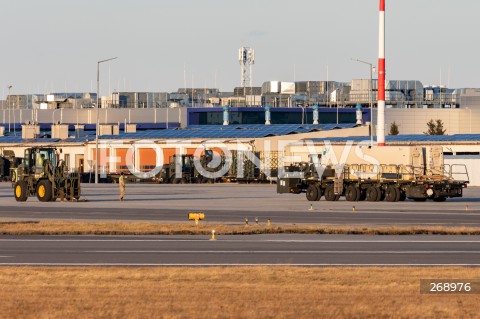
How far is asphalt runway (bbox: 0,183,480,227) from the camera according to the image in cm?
5103

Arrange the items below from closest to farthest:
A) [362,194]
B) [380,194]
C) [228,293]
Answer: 1. [228,293]
2. [380,194]
3. [362,194]

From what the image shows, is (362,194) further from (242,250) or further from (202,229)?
(242,250)

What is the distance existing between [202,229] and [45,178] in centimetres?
2873

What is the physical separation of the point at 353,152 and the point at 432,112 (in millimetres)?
86760

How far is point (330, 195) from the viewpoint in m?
70.9

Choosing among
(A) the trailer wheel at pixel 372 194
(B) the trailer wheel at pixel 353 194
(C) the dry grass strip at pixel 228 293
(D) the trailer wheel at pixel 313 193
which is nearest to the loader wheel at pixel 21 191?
(D) the trailer wheel at pixel 313 193

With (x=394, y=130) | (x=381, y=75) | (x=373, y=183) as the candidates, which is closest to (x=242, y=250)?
(x=373, y=183)

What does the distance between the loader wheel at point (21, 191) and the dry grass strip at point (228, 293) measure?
4189 centimetres

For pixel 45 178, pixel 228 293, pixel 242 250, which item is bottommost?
pixel 242 250

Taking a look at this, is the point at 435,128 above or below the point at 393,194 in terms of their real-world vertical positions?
above

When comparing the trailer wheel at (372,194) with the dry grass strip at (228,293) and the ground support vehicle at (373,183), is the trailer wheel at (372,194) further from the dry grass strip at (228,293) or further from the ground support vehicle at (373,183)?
the dry grass strip at (228,293)

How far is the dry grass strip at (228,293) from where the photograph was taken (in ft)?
66.2

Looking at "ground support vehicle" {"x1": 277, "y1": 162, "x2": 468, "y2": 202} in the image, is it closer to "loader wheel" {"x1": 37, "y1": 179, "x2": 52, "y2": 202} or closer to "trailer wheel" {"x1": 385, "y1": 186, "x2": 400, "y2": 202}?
"trailer wheel" {"x1": 385, "y1": 186, "x2": 400, "y2": 202}

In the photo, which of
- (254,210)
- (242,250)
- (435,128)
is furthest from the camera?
(435,128)
